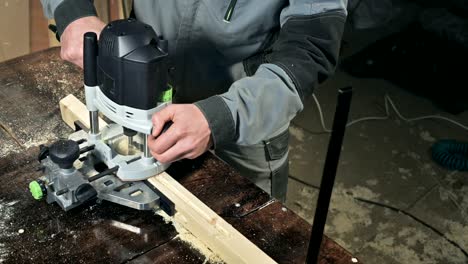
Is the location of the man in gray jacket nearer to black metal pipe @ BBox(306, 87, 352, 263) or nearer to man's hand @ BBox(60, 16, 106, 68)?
man's hand @ BBox(60, 16, 106, 68)

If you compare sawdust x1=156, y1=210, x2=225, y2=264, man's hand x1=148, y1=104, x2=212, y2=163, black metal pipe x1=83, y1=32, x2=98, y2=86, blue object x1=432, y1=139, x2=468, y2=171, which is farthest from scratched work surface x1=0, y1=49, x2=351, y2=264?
blue object x1=432, y1=139, x2=468, y2=171

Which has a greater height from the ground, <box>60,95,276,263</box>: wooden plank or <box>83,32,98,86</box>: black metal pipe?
<box>83,32,98,86</box>: black metal pipe

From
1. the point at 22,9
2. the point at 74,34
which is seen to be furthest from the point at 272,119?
the point at 22,9

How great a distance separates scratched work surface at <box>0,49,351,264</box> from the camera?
36.4 inches

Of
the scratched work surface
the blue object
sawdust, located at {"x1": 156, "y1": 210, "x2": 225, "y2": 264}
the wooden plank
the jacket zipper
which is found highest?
the jacket zipper

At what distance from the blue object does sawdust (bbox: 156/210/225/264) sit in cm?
186

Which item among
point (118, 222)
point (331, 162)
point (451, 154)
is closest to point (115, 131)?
point (118, 222)

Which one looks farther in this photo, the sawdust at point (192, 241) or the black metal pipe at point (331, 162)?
the sawdust at point (192, 241)

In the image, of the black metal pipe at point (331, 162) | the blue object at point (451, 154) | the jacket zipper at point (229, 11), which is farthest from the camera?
the blue object at point (451, 154)

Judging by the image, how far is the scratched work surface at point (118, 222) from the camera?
925 millimetres

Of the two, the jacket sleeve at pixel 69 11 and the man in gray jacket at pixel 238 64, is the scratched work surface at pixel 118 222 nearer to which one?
the man in gray jacket at pixel 238 64

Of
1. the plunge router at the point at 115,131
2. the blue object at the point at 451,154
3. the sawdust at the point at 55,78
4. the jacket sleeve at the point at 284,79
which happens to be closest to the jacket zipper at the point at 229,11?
the jacket sleeve at the point at 284,79

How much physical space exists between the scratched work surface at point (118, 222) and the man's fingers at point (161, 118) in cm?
18

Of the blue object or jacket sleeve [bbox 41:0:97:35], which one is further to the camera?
the blue object
